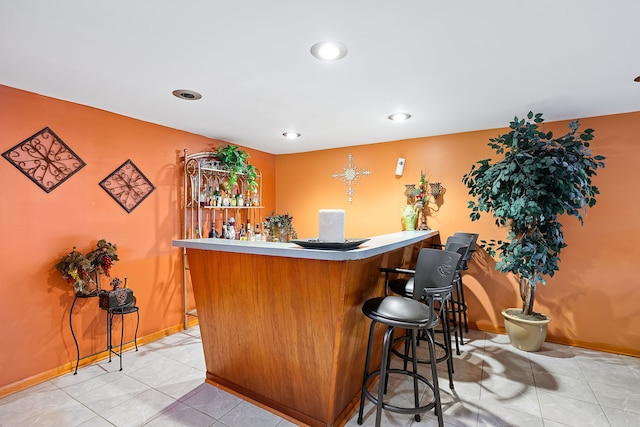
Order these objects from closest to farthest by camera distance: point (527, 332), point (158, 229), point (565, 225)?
1. point (527, 332)
2. point (565, 225)
3. point (158, 229)

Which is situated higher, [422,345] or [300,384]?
[300,384]

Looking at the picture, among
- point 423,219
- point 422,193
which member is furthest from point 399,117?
point 423,219

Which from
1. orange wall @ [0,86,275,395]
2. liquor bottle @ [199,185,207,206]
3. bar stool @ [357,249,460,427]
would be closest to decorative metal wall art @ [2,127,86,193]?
orange wall @ [0,86,275,395]

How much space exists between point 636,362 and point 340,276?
318cm

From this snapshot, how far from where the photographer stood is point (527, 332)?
2969mm

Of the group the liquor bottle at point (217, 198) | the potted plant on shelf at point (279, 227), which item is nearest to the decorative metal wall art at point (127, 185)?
the liquor bottle at point (217, 198)

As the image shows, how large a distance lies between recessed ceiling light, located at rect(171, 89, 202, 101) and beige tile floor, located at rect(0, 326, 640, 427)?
7.66 ft

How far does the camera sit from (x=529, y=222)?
2.74 m

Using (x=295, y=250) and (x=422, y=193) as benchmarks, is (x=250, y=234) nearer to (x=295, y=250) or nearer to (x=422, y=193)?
(x=422, y=193)

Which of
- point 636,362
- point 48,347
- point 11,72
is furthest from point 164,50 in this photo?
point 636,362

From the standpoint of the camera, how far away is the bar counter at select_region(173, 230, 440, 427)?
176cm

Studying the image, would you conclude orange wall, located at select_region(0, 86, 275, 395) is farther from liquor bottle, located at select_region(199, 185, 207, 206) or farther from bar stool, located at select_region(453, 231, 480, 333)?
bar stool, located at select_region(453, 231, 480, 333)

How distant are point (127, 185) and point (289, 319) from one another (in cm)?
228

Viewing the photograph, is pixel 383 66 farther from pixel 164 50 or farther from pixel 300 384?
pixel 300 384
